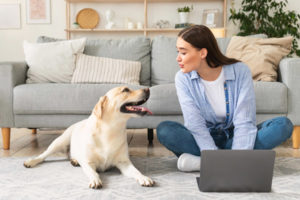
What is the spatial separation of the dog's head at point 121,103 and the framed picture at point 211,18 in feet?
11.5

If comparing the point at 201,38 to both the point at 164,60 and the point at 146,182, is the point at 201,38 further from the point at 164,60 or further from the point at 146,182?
the point at 164,60

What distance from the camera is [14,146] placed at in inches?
104

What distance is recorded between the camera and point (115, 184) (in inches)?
66.1

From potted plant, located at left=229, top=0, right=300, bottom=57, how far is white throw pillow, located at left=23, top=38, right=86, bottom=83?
2.69 meters

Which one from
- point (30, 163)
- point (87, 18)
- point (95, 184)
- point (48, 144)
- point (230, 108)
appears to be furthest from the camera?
point (87, 18)

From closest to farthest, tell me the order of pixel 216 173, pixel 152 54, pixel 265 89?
pixel 216 173 → pixel 265 89 → pixel 152 54

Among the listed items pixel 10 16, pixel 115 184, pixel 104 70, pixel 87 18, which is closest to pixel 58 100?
pixel 104 70

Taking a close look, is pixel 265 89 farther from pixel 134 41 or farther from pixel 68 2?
pixel 68 2

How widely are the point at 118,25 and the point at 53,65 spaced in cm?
258

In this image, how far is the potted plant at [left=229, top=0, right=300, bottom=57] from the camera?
459 centimetres

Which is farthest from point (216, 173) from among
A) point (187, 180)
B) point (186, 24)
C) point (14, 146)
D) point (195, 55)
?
point (186, 24)

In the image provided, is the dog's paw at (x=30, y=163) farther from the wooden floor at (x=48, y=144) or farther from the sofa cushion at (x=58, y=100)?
the sofa cushion at (x=58, y=100)

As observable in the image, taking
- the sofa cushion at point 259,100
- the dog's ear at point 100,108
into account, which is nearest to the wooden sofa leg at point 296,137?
the sofa cushion at point 259,100

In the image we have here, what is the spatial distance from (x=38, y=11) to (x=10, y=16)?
44cm
